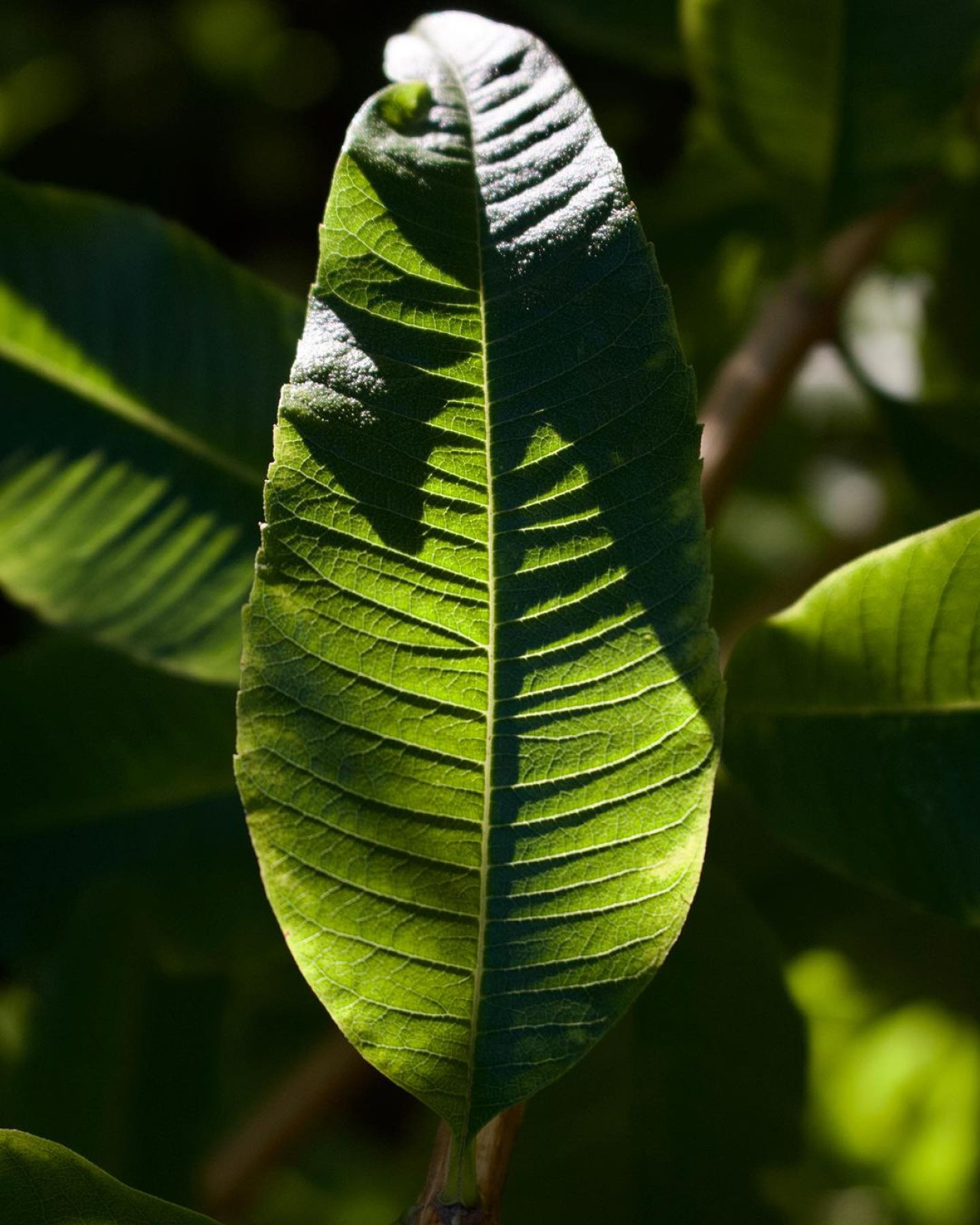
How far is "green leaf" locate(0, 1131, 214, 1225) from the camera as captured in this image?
509 millimetres

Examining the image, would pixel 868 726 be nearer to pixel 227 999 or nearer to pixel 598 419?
pixel 598 419

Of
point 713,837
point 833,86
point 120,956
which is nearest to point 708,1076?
point 713,837

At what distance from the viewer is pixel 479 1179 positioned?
1.75 ft

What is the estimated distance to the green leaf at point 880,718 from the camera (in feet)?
2.02

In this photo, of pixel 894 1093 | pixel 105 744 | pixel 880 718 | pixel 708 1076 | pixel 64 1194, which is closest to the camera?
pixel 64 1194

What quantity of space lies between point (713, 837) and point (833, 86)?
0.56 meters

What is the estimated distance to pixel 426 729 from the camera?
54 centimetres

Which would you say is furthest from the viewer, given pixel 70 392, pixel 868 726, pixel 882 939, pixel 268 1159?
pixel 882 939

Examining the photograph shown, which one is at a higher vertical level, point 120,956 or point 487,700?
point 487,700

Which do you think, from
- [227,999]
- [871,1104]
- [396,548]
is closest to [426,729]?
[396,548]

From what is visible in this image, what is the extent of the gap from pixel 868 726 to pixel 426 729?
239mm

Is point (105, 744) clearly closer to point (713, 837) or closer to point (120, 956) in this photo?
point (120, 956)

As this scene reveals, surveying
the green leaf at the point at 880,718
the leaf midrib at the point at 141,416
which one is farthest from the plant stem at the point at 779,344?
the leaf midrib at the point at 141,416

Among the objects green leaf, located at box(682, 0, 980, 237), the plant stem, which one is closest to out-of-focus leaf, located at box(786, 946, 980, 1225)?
the plant stem
